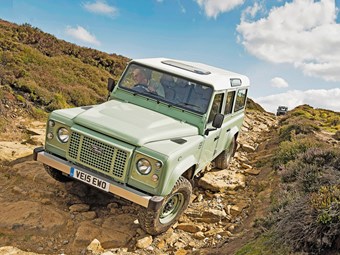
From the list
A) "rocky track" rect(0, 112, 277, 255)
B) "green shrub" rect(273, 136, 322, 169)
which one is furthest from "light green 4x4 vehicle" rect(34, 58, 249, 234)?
"green shrub" rect(273, 136, 322, 169)

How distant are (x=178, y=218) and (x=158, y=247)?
2.14 ft

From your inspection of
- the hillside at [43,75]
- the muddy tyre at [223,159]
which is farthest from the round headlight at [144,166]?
the hillside at [43,75]

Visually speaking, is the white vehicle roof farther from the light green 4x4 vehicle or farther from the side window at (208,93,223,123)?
the side window at (208,93,223,123)

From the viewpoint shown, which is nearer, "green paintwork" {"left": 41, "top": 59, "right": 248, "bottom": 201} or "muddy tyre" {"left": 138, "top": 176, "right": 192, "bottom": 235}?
"green paintwork" {"left": 41, "top": 59, "right": 248, "bottom": 201}

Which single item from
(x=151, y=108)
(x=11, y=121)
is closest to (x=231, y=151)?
(x=151, y=108)

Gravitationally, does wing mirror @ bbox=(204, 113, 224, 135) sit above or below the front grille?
above

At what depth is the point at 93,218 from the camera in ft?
16.0

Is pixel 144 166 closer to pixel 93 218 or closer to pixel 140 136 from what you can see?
pixel 140 136

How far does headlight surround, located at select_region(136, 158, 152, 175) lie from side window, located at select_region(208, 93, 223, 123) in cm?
173

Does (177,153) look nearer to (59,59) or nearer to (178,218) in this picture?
(178,218)

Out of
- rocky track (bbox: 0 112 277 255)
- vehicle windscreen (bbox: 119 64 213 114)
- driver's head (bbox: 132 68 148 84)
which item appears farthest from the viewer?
driver's head (bbox: 132 68 148 84)

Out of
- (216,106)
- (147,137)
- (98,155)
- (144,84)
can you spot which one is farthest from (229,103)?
(98,155)

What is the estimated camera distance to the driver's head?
5.73 m

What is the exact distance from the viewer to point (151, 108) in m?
5.43
